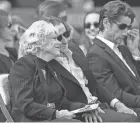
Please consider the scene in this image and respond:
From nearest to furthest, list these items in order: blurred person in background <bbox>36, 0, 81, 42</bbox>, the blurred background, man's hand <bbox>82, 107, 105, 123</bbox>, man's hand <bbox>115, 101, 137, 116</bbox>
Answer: man's hand <bbox>82, 107, 105, 123</bbox> < man's hand <bbox>115, 101, 137, 116</bbox> < blurred person in background <bbox>36, 0, 81, 42</bbox> < the blurred background

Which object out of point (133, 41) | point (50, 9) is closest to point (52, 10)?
point (50, 9)

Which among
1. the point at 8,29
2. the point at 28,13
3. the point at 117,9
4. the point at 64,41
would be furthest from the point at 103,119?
the point at 28,13

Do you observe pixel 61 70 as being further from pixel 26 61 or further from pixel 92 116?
pixel 92 116

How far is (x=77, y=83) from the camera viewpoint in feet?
15.4

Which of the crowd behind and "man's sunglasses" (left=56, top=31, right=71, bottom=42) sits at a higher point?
"man's sunglasses" (left=56, top=31, right=71, bottom=42)

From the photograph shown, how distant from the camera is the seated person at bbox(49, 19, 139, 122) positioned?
4633mm

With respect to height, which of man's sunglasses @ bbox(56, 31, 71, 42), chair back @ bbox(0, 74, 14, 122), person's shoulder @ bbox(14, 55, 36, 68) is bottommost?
chair back @ bbox(0, 74, 14, 122)

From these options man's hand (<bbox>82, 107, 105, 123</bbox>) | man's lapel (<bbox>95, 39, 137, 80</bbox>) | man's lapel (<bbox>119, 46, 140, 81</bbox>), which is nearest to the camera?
man's hand (<bbox>82, 107, 105, 123</bbox>)

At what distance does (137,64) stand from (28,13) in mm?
7597

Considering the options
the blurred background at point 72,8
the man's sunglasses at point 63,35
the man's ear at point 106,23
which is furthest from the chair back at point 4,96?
the blurred background at point 72,8

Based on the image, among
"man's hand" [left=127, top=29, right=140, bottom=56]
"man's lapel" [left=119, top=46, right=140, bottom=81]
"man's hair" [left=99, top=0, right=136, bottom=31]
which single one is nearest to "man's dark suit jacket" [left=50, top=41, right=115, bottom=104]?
"man's hair" [left=99, top=0, right=136, bottom=31]

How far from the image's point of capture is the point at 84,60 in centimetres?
494

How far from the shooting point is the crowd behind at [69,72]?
430cm

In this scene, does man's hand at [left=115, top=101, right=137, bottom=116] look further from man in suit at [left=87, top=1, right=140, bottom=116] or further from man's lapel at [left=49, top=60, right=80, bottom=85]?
man's lapel at [left=49, top=60, right=80, bottom=85]
